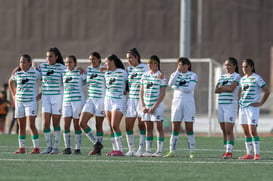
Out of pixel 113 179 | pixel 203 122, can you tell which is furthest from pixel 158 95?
pixel 203 122

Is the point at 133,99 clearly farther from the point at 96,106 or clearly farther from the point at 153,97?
the point at 96,106

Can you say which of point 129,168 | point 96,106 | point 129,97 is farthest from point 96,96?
Answer: point 129,168

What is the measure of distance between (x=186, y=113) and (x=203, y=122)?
1577 centimetres

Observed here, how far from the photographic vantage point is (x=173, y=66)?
1236 inches

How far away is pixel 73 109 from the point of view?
19.1 metres

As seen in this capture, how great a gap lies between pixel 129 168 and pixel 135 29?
34.4 metres

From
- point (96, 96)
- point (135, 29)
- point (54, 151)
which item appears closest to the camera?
point (96, 96)

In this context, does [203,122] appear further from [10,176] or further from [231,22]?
[10,176]

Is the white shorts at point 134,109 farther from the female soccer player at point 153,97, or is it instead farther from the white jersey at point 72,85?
the white jersey at point 72,85

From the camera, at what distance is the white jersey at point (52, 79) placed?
1927 cm

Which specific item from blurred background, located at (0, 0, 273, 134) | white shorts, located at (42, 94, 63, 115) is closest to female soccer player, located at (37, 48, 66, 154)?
white shorts, located at (42, 94, 63, 115)

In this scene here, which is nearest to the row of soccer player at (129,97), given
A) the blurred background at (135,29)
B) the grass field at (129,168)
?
the grass field at (129,168)

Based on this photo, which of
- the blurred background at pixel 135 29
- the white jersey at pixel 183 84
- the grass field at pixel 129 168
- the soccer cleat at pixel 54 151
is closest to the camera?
the grass field at pixel 129 168

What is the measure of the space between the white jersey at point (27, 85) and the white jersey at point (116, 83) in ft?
5.10
